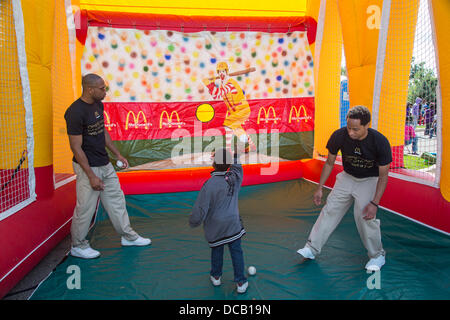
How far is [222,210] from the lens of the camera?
223cm

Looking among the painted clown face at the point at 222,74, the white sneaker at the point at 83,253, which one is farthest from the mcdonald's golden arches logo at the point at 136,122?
the white sneaker at the point at 83,253

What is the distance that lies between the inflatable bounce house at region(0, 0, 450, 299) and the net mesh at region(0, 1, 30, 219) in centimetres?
1

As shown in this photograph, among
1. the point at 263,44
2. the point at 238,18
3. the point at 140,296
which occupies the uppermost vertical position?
the point at 238,18

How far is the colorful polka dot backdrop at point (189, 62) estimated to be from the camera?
473cm

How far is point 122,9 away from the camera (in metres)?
4.81

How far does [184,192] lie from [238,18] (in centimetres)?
285

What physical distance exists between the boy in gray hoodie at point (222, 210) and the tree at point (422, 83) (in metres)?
3.05

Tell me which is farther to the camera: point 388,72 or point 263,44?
point 263,44

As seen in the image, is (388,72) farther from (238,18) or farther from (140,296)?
(140,296)

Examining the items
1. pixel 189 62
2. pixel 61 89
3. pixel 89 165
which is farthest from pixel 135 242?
pixel 189 62

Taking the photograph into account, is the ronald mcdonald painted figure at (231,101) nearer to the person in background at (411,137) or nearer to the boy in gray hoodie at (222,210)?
the person in background at (411,137)

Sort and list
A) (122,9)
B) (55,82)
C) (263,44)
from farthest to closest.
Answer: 1. (263,44)
2. (122,9)
3. (55,82)

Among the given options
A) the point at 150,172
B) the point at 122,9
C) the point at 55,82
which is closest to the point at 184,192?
the point at 150,172
